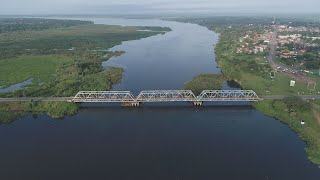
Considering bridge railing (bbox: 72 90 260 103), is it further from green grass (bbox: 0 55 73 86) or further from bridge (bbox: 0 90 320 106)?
green grass (bbox: 0 55 73 86)

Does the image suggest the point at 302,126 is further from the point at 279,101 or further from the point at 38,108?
the point at 38,108

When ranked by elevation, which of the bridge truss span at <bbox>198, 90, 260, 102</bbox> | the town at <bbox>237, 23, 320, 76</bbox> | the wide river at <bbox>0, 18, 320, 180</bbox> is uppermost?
the town at <bbox>237, 23, 320, 76</bbox>

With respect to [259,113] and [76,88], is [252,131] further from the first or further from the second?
[76,88]

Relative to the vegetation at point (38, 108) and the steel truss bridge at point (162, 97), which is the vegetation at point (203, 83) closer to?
the steel truss bridge at point (162, 97)

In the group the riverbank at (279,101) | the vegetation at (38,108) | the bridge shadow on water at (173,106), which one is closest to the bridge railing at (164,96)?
the bridge shadow on water at (173,106)

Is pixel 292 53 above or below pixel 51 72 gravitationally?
above

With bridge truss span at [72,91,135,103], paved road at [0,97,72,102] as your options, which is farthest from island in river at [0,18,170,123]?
bridge truss span at [72,91,135,103]

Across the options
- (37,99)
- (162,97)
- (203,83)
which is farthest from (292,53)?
(37,99)

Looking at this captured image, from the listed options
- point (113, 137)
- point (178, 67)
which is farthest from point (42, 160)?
point (178, 67)
